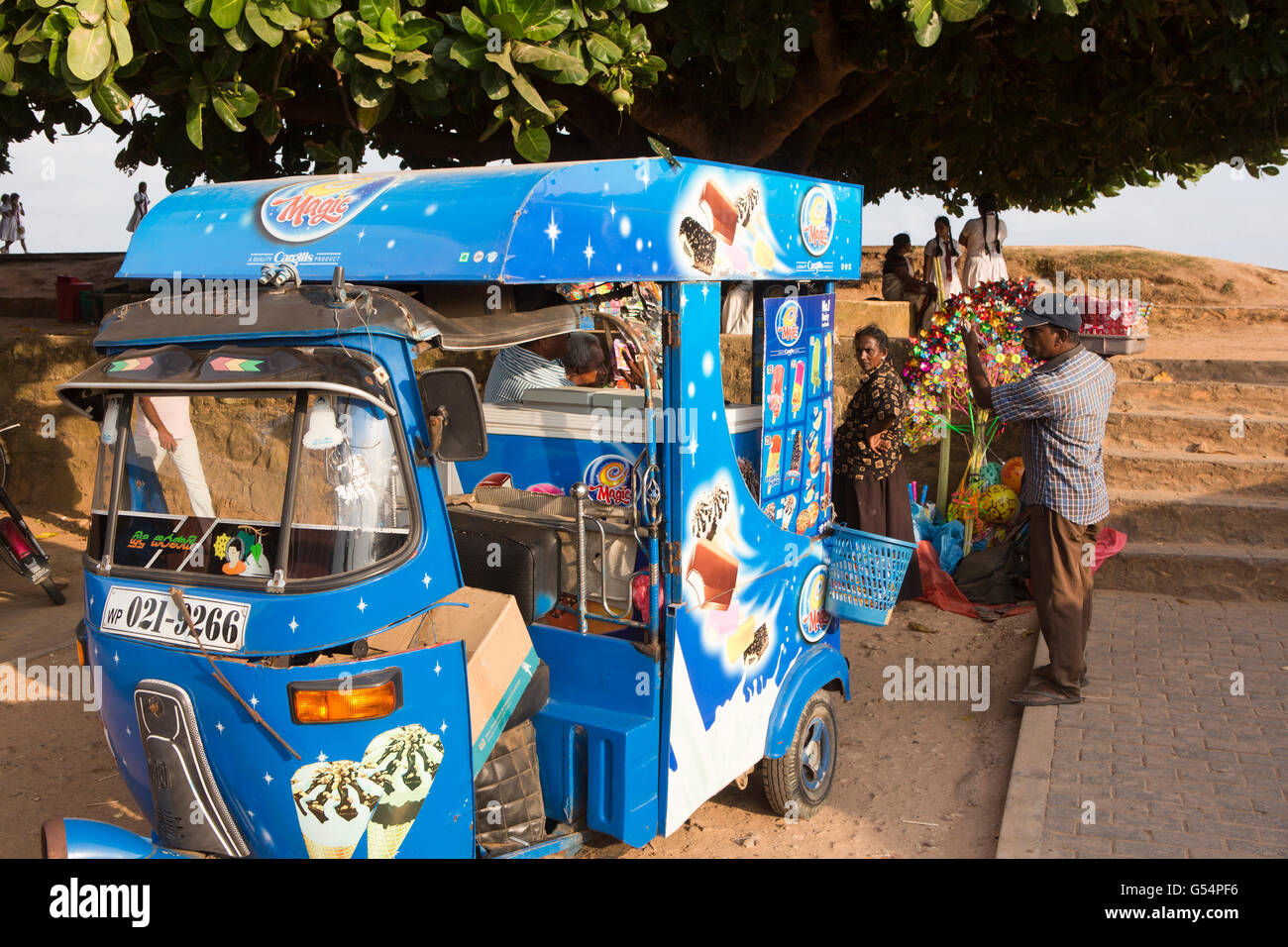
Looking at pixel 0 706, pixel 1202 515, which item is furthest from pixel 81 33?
pixel 1202 515

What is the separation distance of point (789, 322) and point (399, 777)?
8.54ft

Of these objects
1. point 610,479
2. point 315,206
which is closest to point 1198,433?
point 610,479

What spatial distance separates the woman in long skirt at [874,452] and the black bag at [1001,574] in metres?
0.98

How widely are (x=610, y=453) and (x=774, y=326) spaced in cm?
90

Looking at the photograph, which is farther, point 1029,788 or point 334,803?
point 1029,788

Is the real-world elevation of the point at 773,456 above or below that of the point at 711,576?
above

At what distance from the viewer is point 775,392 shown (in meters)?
4.72

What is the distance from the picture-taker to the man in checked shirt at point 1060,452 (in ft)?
19.4

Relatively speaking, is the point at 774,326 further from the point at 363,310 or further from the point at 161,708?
the point at 161,708

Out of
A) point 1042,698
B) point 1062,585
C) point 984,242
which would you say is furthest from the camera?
point 984,242

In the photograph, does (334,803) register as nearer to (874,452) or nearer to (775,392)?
(775,392)

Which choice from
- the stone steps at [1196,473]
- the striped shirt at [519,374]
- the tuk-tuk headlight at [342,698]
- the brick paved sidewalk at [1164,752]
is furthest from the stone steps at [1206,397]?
the tuk-tuk headlight at [342,698]

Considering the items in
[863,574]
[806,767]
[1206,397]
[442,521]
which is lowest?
[806,767]

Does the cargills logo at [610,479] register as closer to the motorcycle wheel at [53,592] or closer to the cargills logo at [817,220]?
the cargills logo at [817,220]
